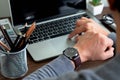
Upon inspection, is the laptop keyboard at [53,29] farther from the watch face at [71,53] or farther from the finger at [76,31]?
the watch face at [71,53]

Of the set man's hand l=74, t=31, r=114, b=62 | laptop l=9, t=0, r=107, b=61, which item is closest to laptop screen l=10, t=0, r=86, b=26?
laptop l=9, t=0, r=107, b=61

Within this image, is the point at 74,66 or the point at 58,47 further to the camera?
the point at 58,47

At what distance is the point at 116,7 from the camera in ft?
1.50

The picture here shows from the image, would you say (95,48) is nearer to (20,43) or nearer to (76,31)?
(76,31)

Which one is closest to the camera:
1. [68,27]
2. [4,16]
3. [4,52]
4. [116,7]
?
[116,7]

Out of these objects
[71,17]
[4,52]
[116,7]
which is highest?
[116,7]

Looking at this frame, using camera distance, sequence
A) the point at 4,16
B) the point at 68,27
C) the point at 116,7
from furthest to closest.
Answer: the point at 4,16 → the point at 68,27 → the point at 116,7

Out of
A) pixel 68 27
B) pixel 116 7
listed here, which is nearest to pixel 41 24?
pixel 68 27

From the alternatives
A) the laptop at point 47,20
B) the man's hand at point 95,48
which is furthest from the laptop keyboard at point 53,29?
the man's hand at point 95,48

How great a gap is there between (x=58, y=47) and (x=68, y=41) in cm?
6

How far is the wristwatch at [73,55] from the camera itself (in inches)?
33.1

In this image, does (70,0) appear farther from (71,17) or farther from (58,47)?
(58,47)

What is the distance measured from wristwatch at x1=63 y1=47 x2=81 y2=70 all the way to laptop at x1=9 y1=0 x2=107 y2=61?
0.08m

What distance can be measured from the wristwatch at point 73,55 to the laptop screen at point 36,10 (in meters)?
0.32
